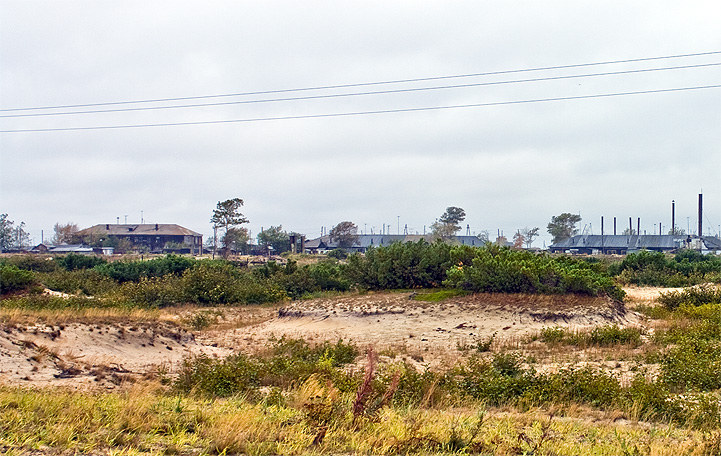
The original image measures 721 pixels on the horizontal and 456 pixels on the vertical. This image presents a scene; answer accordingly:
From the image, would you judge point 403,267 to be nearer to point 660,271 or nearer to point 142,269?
point 142,269

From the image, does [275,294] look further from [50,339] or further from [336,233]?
[336,233]

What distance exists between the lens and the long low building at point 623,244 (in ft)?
331

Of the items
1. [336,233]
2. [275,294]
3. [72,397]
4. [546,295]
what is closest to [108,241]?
[336,233]

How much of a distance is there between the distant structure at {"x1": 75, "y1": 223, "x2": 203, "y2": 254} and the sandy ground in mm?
81385

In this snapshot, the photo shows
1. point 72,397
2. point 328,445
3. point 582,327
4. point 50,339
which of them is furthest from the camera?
point 582,327

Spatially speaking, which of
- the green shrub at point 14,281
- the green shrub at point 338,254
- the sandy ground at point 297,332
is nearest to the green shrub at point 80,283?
the green shrub at point 14,281

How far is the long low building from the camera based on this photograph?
100812 mm

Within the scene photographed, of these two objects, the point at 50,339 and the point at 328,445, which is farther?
the point at 50,339

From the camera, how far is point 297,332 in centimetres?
2323

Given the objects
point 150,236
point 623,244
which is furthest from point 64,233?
point 623,244

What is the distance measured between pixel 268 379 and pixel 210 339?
29.9 feet

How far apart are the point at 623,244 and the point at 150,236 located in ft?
242

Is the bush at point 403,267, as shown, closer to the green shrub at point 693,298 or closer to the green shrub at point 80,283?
the green shrub at point 693,298

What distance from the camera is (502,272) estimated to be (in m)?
23.4
